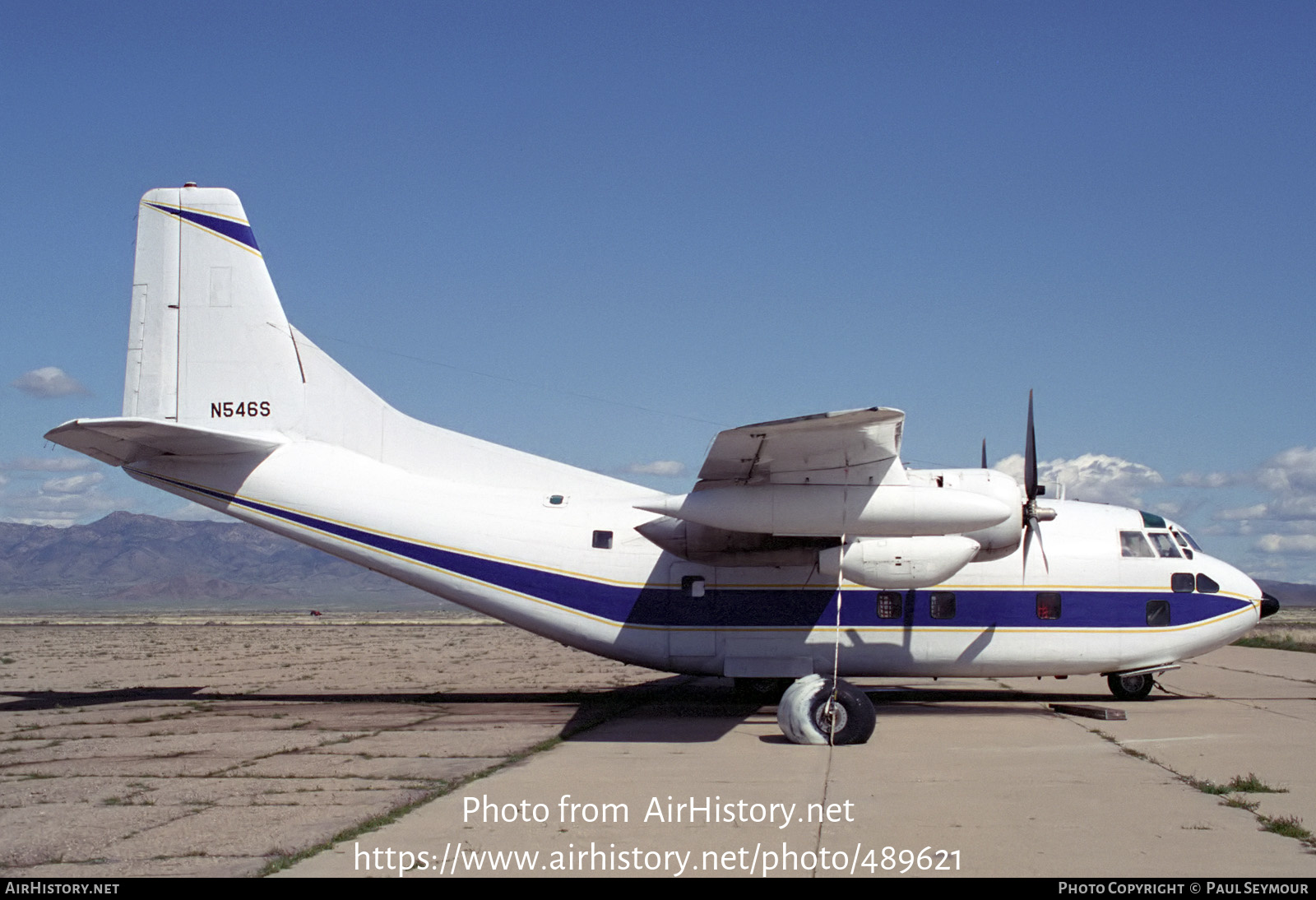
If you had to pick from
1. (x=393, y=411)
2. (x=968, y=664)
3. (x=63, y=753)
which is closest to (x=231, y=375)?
(x=393, y=411)

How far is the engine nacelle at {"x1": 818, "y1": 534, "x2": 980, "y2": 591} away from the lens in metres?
15.6

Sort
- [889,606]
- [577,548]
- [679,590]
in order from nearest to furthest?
[889,606], [679,590], [577,548]

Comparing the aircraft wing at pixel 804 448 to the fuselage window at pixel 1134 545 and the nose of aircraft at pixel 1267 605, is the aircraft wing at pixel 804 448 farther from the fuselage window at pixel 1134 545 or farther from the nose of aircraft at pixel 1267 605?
the nose of aircraft at pixel 1267 605

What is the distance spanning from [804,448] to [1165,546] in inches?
307

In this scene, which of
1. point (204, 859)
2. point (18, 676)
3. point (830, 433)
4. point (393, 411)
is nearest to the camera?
point (204, 859)

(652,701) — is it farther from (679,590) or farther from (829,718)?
(829,718)

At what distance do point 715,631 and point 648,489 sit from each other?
9.68 feet

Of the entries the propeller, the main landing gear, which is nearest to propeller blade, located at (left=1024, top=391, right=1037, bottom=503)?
the propeller

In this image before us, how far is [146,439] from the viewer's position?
16578 millimetres

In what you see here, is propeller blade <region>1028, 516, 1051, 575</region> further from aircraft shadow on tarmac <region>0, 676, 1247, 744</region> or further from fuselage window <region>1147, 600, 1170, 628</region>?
aircraft shadow on tarmac <region>0, 676, 1247, 744</region>

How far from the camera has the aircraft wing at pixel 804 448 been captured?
12.6m

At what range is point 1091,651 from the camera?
1733cm

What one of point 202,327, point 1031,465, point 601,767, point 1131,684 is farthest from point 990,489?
point 202,327

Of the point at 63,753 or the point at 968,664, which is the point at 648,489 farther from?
the point at 63,753
